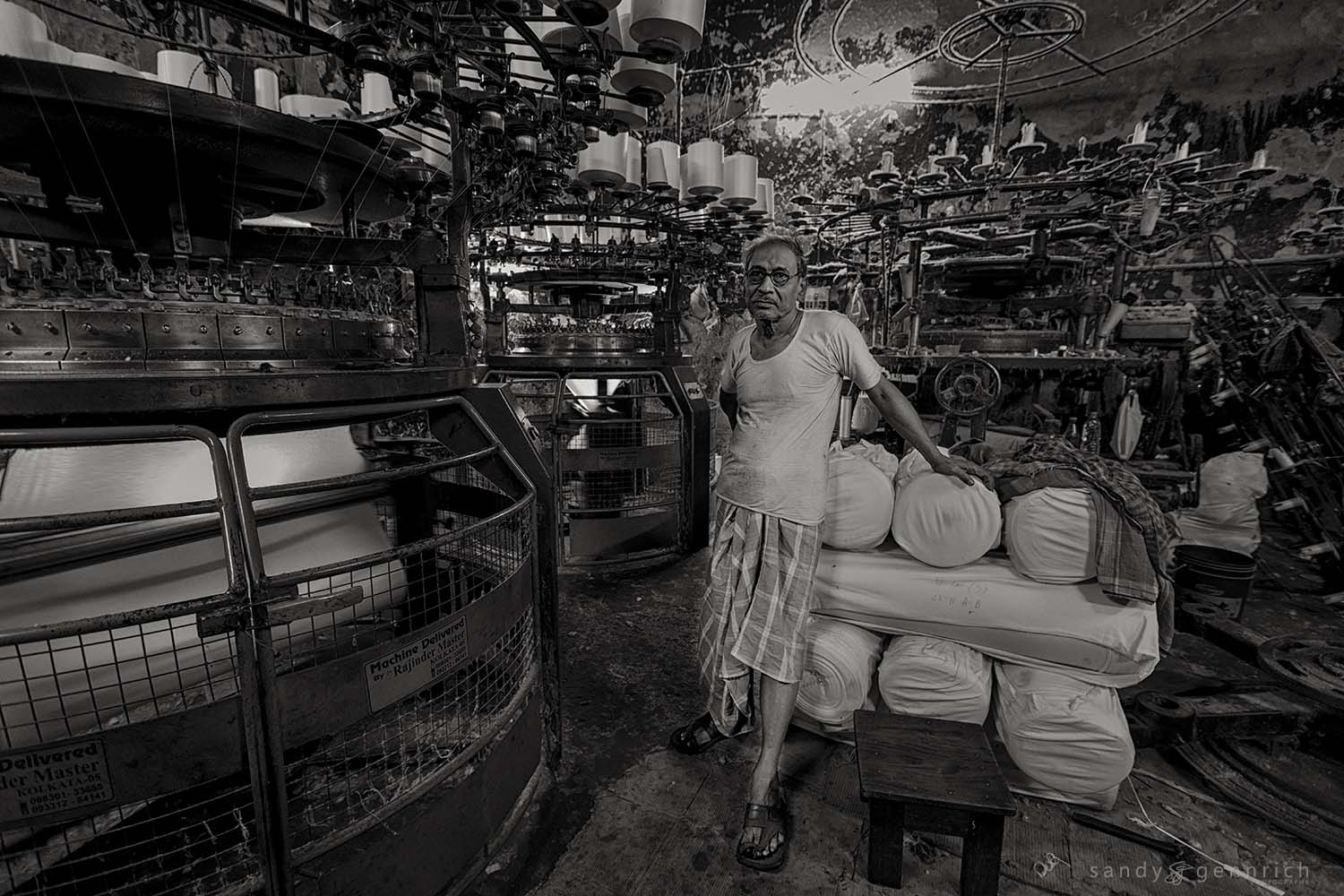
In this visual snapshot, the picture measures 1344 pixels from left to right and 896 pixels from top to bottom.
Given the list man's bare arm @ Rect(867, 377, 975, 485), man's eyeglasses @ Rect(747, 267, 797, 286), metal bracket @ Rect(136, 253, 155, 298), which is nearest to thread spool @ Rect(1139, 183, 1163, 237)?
man's bare arm @ Rect(867, 377, 975, 485)

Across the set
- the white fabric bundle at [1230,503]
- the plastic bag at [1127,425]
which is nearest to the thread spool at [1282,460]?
the white fabric bundle at [1230,503]

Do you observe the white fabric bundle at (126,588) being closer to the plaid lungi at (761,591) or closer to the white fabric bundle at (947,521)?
the plaid lungi at (761,591)

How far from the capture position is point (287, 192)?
222cm

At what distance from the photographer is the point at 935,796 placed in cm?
171

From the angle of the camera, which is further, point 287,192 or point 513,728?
point 287,192

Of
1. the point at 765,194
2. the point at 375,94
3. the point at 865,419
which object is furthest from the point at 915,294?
the point at 375,94

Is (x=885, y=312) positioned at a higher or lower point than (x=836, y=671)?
higher

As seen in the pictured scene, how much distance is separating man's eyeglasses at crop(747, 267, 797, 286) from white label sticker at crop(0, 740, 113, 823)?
6.85 feet

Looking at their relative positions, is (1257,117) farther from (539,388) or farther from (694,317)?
(539,388)

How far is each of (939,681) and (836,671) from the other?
0.39 m

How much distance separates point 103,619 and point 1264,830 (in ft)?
11.7

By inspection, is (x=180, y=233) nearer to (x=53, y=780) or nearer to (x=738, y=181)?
(x=53, y=780)

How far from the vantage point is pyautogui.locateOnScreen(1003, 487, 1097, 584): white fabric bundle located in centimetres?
217

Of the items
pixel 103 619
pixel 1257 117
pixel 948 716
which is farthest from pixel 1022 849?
pixel 1257 117
